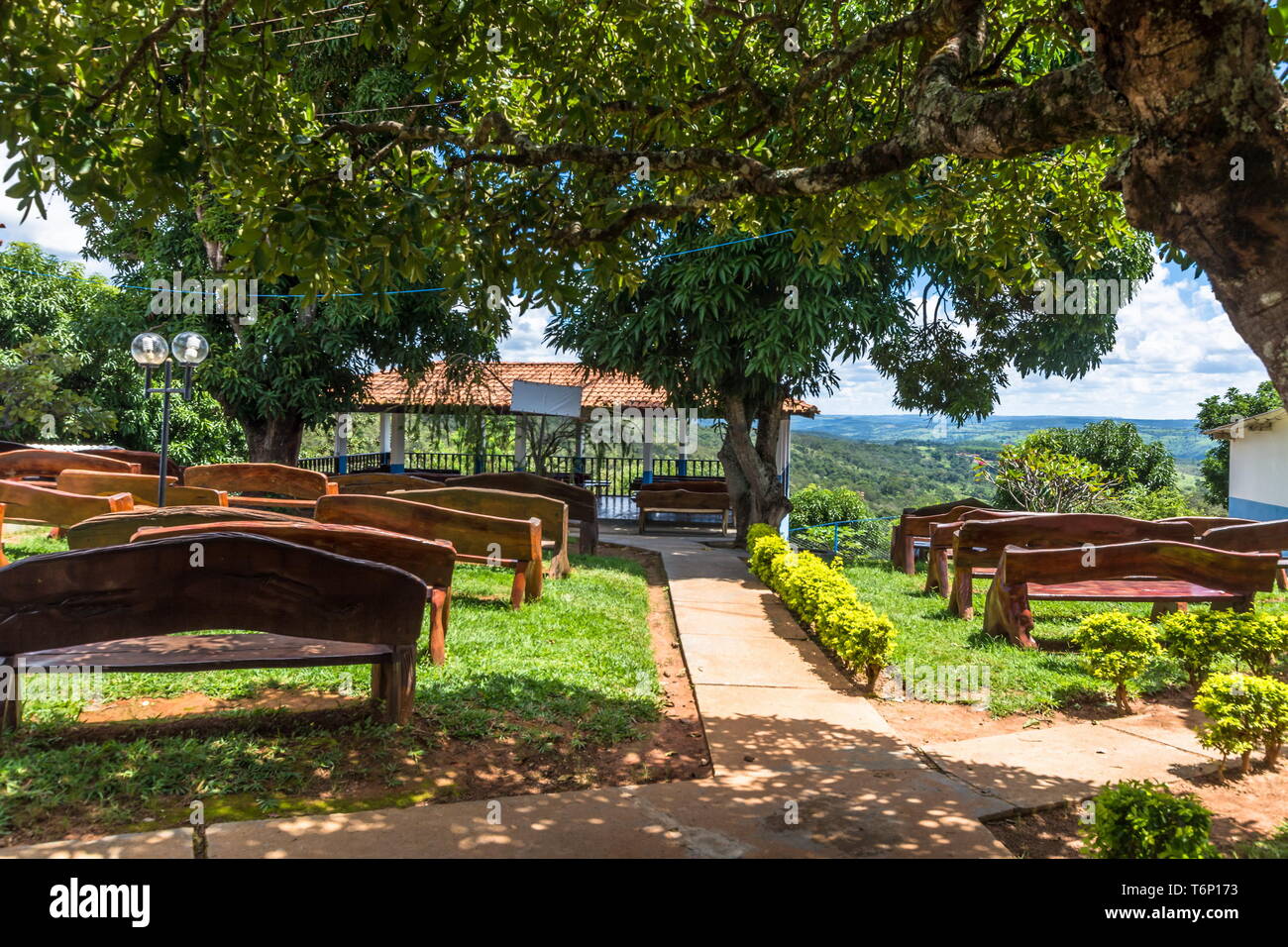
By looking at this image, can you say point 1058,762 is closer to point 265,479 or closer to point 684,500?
point 265,479

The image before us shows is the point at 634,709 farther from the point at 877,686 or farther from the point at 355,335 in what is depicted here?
the point at 355,335

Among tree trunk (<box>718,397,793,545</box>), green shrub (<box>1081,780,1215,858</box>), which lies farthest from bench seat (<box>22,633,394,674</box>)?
tree trunk (<box>718,397,793,545</box>)

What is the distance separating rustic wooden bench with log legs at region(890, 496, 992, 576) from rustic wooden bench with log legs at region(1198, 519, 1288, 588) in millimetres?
4005

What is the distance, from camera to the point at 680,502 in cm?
1802

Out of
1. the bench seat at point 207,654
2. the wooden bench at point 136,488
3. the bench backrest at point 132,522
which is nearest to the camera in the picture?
the bench seat at point 207,654

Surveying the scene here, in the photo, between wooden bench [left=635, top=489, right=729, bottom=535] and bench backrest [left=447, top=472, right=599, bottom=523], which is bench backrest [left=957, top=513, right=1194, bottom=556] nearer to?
bench backrest [left=447, top=472, right=599, bottom=523]

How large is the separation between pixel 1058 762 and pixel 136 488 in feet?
31.8

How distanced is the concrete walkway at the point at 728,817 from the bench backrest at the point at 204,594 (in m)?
1.00

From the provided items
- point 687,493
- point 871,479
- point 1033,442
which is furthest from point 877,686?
point 871,479

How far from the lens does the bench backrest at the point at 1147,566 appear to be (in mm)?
6957

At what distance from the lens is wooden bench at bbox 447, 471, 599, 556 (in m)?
11.6

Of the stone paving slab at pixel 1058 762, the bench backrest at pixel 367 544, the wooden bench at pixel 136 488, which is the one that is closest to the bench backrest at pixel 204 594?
the bench backrest at pixel 367 544

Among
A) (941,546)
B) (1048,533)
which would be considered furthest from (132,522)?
(941,546)

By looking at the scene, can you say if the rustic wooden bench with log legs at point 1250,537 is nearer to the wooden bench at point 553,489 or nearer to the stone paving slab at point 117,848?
the wooden bench at point 553,489
